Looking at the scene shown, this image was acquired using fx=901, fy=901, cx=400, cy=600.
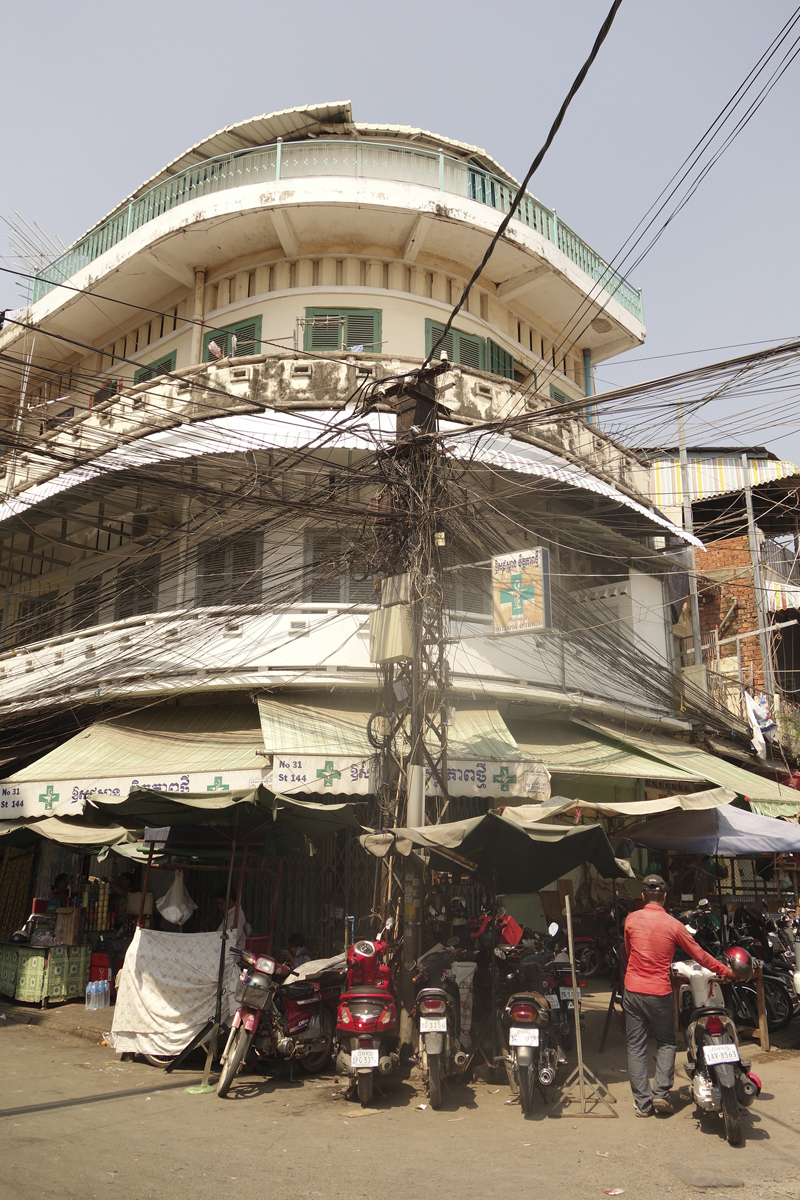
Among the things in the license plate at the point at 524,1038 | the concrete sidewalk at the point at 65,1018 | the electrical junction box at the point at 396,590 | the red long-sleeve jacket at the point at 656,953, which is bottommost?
the concrete sidewalk at the point at 65,1018

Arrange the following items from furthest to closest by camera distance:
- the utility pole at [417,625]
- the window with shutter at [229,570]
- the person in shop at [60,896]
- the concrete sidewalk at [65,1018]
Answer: the window with shutter at [229,570], the person in shop at [60,896], the concrete sidewalk at [65,1018], the utility pole at [417,625]

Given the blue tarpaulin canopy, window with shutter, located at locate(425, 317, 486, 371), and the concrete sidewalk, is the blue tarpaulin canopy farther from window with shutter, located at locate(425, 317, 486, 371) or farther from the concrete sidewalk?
window with shutter, located at locate(425, 317, 486, 371)

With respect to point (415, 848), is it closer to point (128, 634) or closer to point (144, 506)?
point (128, 634)

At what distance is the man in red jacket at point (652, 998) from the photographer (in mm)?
6656

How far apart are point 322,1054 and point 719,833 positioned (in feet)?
15.6

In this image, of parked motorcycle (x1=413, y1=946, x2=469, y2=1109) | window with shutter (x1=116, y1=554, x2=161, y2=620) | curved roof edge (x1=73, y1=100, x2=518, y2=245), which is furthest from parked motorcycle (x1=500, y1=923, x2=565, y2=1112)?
curved roof edge (x1=73, y1=100, x2=518, y2=245)

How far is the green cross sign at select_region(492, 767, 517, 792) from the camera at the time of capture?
10922 millimetres

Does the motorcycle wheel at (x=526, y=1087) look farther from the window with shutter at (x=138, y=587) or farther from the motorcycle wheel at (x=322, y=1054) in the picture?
the window with shutter at (x=138, y=587)

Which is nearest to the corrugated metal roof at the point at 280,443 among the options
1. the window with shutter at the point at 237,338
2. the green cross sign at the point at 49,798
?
the window with shutter at the point at 237,338

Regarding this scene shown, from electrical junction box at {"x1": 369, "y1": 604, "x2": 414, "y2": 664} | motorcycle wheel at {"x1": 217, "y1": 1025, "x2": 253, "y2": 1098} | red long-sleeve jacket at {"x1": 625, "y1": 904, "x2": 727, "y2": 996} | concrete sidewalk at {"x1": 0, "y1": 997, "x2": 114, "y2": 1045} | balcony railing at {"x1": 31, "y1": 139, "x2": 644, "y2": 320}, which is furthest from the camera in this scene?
balcony railing at {"x1": 31, "y1": 139, "x2": 644, "y2": 320}

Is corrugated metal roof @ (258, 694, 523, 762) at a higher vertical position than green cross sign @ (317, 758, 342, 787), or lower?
higher

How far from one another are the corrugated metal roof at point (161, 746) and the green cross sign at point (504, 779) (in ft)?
9.29

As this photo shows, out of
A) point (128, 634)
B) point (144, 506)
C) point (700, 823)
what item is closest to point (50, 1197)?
point (700, 823)

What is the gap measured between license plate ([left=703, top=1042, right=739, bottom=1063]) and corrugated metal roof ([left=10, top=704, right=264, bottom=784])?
19.2ft
